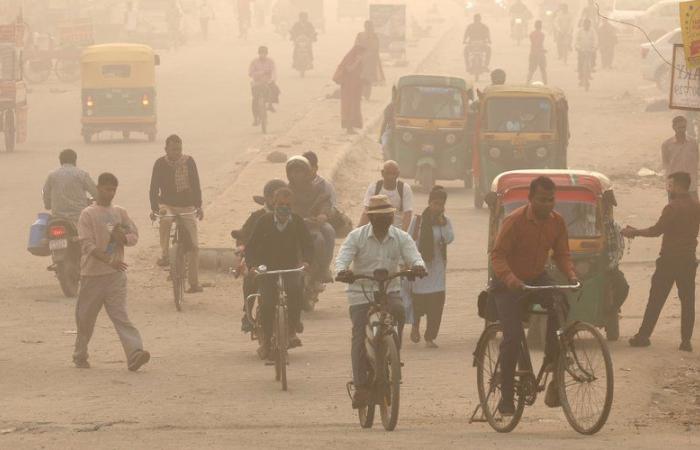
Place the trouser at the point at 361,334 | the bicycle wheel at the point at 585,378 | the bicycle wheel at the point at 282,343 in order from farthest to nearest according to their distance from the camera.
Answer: the bicycle wheel at the point at 282,343, the trouser at the point at 361,334, the bicycle wheel at the point at 585,378

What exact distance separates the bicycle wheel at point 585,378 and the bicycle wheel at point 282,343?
10.3ft

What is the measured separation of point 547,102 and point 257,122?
13314 mm

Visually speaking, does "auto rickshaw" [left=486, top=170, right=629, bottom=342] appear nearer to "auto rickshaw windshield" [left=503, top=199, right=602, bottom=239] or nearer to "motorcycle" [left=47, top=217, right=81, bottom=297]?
"auto rickshaw windshield" [left=503, top=199, right=602, bottom=239]

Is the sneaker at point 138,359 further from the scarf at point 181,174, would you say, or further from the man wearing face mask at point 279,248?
the scarf at point 181,174

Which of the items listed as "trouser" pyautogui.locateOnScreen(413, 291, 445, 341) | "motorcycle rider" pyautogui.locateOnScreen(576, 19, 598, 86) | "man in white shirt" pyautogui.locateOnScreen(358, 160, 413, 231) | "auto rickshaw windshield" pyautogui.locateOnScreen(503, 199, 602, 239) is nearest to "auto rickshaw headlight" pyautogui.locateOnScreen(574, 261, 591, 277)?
"auto rickshaw windshield" pyautogui.locateOnScreen(503, 199, 602, 239)

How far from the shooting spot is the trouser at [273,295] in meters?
13.3

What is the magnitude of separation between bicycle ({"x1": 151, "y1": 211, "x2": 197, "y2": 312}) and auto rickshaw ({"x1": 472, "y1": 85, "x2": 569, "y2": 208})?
8372mm

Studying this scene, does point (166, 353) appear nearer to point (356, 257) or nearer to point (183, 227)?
point (183, 227)

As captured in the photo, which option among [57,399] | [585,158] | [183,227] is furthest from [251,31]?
[57,399]

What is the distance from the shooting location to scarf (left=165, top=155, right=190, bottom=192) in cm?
1753

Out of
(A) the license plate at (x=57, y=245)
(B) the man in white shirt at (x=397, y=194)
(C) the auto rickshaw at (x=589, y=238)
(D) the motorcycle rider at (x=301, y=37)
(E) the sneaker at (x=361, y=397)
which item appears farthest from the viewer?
(D) the motorcycle rider at (x=301, y=37)

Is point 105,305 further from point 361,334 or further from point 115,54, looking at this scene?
point 115,54

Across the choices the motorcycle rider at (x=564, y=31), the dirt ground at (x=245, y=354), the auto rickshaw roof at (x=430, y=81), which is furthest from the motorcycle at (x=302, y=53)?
the auto rickshaw roof at (x=430, y=81)

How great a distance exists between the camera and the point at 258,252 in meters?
13.3
